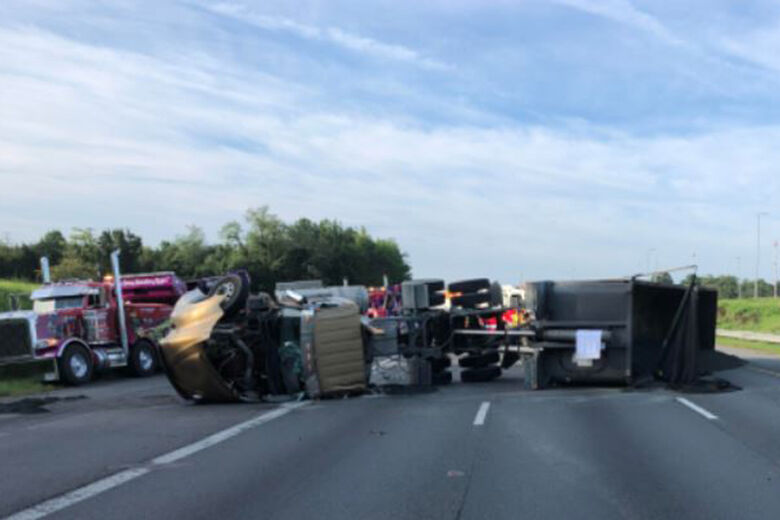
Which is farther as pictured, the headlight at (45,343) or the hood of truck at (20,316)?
the headlight at (45,343)

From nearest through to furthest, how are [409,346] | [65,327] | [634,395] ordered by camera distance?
[634,395], [409,346], [65,327]

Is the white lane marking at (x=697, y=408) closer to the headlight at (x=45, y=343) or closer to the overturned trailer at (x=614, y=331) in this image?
the overturned trailer at (x=614, y=331)

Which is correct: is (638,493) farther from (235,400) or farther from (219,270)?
(219,270)

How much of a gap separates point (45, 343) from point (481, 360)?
38.2 ft

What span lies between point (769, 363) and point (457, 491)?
63.4 feet

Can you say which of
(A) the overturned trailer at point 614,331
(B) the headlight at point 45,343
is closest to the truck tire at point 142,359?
(B) the headlight at point 45,343

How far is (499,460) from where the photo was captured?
933 cm

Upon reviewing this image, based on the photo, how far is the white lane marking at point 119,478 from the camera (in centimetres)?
725

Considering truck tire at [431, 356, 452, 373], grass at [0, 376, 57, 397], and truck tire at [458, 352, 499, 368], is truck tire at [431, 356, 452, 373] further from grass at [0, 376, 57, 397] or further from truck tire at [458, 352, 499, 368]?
grass at [0, 376, 57, 397]

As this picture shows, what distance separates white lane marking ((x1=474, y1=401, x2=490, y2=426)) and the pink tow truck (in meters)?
9.02

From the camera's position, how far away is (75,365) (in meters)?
22.3

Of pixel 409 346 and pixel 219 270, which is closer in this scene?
pixel 409 346

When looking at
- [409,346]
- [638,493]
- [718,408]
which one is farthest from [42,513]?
[409,346]

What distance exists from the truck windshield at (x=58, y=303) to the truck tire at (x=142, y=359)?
2147 millimetres
